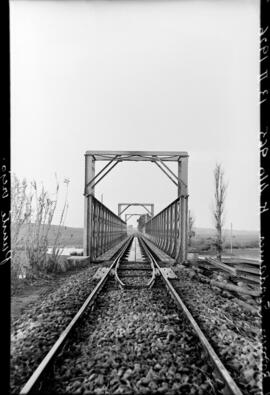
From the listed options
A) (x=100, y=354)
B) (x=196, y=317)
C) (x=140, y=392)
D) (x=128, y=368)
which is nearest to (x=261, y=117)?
(x=140, y=392)

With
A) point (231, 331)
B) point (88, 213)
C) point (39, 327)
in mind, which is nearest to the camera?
point (39, 327)

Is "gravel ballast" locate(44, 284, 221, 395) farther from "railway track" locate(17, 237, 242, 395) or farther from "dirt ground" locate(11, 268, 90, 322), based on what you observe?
"dirt ground" locate(11, 268, 90, 322)

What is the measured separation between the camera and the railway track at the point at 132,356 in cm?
170

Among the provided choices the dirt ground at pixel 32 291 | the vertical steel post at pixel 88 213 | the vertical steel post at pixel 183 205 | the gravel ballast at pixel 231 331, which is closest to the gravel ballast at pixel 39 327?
the dirt ground at pixel 32 291

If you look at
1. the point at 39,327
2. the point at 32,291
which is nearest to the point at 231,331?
the point at 39,327

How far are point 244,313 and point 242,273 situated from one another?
0.97 m

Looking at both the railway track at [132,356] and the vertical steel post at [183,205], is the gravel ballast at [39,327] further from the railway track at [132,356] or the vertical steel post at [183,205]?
the vertical steel post at [183,205]

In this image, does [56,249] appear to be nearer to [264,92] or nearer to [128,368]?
[128,368]

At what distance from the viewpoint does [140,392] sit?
1.64m

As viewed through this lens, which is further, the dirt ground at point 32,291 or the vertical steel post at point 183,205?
the vertical steel post at point 183,205

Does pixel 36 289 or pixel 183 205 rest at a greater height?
pixel 183 205

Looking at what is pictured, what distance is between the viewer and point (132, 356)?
2.12m

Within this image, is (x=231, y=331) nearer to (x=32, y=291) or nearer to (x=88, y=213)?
(x=32, y=291)

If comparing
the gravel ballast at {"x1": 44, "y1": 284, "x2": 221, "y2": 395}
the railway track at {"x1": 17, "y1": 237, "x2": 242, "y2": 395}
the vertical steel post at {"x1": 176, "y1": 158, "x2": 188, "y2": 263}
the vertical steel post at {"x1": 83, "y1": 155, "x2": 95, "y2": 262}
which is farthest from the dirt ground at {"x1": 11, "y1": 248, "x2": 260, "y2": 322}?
the vertical steel post at {"x1": 176, "y1": 158, "x2": 188, "y2": 263}
